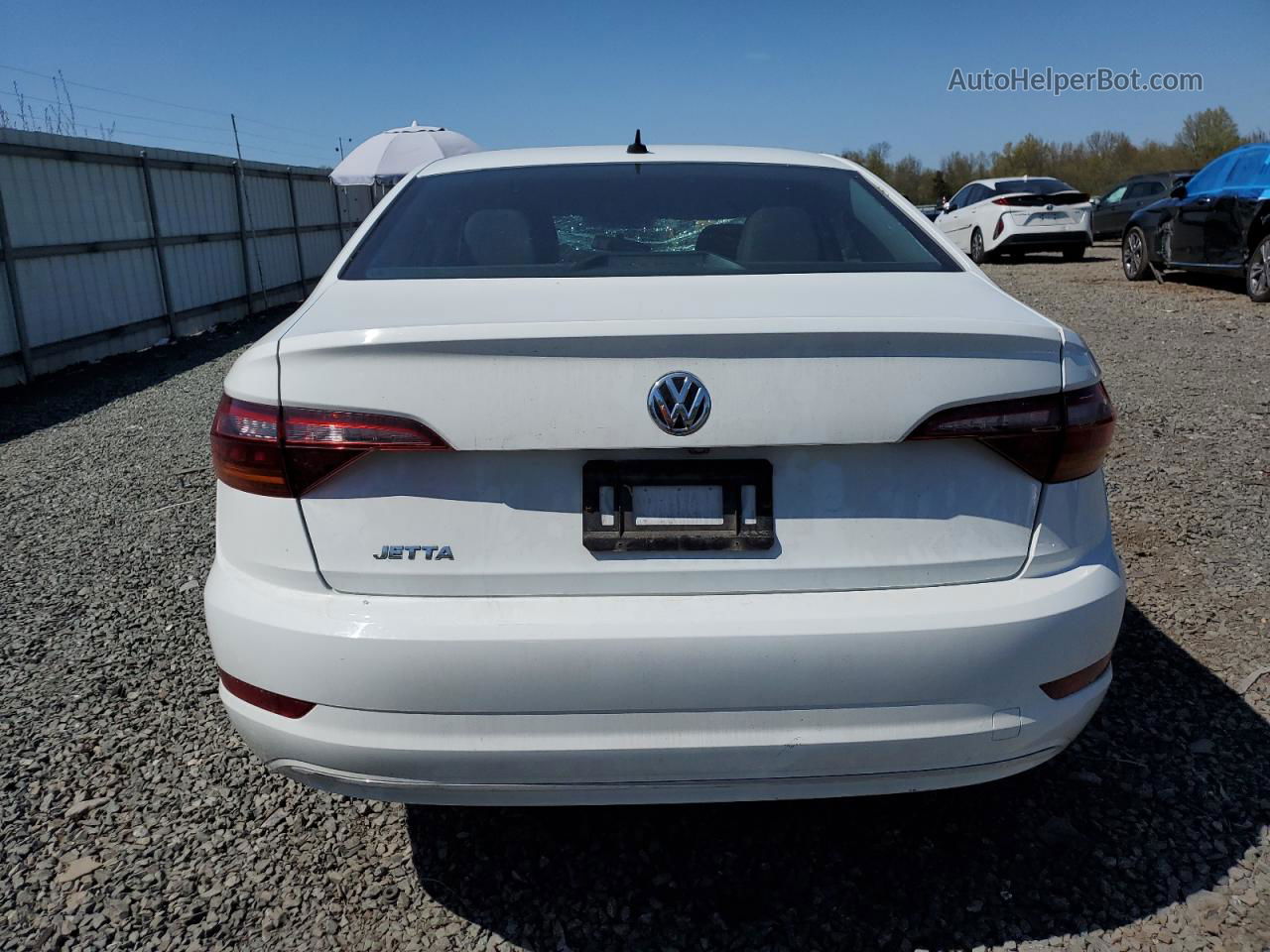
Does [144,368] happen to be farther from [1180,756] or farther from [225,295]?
[1180,756]

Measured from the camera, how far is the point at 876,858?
2340mm

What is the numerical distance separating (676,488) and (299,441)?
2.29 feet

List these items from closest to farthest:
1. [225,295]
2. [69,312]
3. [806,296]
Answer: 1. [806,296]
2. [69,312]
3. [225,295]

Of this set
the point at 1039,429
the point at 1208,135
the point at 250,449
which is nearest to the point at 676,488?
the point at 1039,429

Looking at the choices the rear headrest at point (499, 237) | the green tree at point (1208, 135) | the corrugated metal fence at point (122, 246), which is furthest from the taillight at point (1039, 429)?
the green tree at point (1208, 135)

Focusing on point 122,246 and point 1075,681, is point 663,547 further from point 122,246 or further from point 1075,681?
point 122,246

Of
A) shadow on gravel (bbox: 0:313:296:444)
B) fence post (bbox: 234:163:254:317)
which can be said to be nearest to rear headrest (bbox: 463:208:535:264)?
shadow on gravel (bbox: 0:313:296:444)

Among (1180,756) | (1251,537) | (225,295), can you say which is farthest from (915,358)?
(225,295)

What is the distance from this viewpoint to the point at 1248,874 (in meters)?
2.23

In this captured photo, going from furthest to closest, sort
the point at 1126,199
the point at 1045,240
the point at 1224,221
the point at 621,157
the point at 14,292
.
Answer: the point at 1126,199 < the point at 1045,240 < the point at 1224,221 < the point at 14,292 < the point at 621,157

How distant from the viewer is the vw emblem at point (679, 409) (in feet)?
5.78

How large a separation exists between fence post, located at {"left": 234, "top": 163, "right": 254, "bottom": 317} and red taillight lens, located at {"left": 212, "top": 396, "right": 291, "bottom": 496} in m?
13.1

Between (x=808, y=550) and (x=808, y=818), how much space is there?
989mm

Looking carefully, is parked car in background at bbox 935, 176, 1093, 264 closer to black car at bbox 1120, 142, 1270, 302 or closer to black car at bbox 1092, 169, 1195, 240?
black car at bbox 1092, 169, 1195, 240
